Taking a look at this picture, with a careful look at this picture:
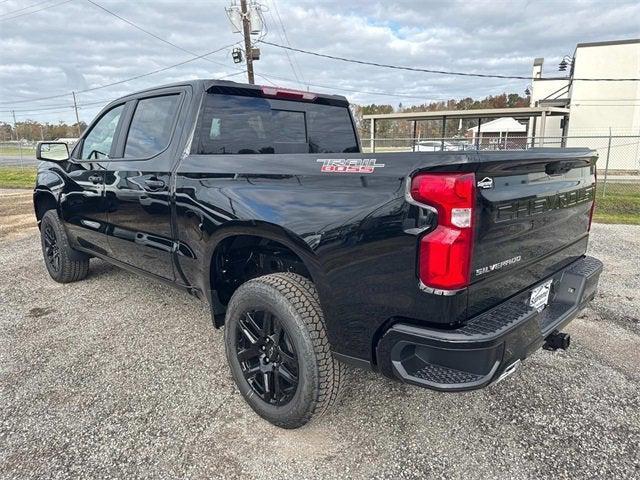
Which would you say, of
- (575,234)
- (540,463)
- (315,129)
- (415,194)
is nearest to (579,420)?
(540,463)

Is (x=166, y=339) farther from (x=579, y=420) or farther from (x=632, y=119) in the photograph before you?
(x=632, y=119)

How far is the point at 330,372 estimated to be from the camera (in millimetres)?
2352

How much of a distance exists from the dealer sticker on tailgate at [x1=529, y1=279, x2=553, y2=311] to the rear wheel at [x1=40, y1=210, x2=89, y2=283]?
4.46 meters

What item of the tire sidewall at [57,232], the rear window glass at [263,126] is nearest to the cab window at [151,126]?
the rear window glass at [263,126]

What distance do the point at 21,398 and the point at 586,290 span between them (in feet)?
11.6

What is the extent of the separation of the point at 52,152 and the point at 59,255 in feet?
3.72

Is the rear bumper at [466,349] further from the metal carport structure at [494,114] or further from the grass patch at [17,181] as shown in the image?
the metal carport structure at [494,114]

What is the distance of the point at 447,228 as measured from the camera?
72.1 inches

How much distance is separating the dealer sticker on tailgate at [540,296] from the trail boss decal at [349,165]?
1.12 m

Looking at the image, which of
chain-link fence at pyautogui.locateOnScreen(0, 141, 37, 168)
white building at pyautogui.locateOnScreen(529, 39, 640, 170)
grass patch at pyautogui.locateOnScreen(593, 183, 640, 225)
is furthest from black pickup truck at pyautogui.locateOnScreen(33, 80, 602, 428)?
chain-link fence at pyautogui.locateOnScreen(0, 141, 37, 168)

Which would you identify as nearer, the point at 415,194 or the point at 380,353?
the point at 415,194

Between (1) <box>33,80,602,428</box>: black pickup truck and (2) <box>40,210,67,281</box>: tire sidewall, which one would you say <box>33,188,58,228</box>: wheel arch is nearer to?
(2) <box>40,210,67,281</box>: tire sidewall

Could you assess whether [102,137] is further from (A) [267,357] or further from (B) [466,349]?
(B) [466,349]

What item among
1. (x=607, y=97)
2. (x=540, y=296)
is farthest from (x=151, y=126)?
(x=607, y=97)
